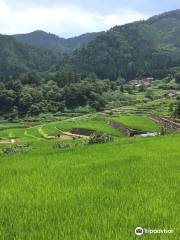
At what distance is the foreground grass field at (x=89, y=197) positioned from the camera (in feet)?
26.0

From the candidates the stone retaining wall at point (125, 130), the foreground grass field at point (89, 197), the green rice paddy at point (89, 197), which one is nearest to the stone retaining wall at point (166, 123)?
the stone retaining wall at point (125, 130)

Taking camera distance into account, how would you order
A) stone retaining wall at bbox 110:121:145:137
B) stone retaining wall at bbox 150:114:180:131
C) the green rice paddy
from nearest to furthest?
1. the green rice paddy
2. stone retaining wall at bbox 150:114:180:131
3. stone retaining wall at bbox 110:121:145:137

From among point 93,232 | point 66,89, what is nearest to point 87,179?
point 93,232

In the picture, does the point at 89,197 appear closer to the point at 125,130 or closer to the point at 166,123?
the point at 166,123

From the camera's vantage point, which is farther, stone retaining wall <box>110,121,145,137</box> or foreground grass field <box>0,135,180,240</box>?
stone retaining wall <box>110,121,145,137</box>

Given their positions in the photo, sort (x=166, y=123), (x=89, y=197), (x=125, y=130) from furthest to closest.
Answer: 1. (x=125, y=130)
2. (x=166, y=123)
3. (x=89, y=197)

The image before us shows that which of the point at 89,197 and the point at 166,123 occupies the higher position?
the point at 89,197

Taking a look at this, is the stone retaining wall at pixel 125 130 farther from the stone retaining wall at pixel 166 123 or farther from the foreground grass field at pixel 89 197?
the foreground grass field at pixel 89 197

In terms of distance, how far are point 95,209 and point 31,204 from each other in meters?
1.48

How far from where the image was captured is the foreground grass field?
7.91 meters

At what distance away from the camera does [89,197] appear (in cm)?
1018

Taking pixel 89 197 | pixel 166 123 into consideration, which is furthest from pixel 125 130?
pixel 89 197

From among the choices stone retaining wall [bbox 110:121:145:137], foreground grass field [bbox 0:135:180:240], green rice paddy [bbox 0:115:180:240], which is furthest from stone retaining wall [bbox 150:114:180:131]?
foreground grass field [bbox 0:135:180:240]

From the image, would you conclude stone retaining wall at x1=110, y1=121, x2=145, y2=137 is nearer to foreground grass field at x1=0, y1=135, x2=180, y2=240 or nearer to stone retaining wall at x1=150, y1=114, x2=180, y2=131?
stone retaining wall at x1=150, y1=114, x2=180, y2=131
